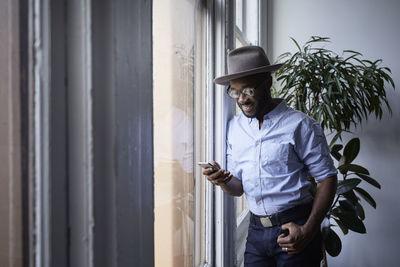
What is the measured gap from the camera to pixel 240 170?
5.53ft

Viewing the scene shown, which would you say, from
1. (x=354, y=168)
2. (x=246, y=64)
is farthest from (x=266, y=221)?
(x=354, y=168)

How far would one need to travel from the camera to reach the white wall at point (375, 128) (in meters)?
2.70

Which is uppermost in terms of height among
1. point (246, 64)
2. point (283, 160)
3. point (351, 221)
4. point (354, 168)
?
point (246, 64)

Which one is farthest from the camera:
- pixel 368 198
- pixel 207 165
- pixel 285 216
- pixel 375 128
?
pixel 375 128

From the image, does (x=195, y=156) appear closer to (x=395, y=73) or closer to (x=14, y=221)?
(x=14, y=221)

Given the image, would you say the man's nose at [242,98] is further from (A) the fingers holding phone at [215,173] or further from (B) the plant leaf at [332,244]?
(B) the plant leaf at [332,244]

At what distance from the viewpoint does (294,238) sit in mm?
1392

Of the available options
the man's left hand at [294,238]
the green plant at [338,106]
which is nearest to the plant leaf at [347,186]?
the green plant at [338,106]

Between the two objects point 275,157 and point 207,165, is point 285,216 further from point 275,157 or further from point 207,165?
point 207,165

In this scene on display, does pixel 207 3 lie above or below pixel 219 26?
above

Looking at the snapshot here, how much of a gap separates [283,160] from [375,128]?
169 centimetres

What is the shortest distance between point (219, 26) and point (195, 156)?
2.42ft

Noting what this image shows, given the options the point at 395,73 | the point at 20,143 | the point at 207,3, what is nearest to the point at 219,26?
the point at 207,3

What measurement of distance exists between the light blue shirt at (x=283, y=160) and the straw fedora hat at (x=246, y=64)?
0.76 ft
